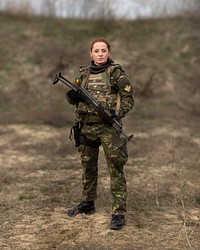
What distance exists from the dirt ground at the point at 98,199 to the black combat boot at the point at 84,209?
0.07 meters

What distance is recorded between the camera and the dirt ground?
3660 millimetres

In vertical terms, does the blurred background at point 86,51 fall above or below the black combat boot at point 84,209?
above

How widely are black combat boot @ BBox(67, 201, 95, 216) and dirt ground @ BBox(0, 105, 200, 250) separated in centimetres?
7

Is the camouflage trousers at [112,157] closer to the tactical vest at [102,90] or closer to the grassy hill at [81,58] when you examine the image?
the tactical vest at [102,90]

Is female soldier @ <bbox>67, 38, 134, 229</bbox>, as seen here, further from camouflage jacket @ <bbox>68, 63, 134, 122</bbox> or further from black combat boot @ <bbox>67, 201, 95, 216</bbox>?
black combat boot @ <bbox>67, 201, 95, 216</bbox>

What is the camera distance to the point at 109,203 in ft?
15.2

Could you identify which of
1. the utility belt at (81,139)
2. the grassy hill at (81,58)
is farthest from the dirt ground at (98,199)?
the grassy hill at (81,58)

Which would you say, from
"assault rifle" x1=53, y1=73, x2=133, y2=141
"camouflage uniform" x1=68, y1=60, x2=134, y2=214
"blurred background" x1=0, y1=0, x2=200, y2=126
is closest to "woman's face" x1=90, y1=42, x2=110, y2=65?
"camouflage uniform" x1=68, y1=60, x2=134, y2=214

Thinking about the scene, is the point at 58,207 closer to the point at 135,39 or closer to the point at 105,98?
the point at 105,98

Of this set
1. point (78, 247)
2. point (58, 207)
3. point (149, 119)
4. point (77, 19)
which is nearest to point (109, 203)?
point (58, 207)

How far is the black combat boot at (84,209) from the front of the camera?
423 cm

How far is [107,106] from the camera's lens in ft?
12.0

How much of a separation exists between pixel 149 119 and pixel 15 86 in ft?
18.1

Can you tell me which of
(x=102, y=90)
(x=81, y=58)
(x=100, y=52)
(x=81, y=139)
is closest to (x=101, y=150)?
(x=81, y=139)
